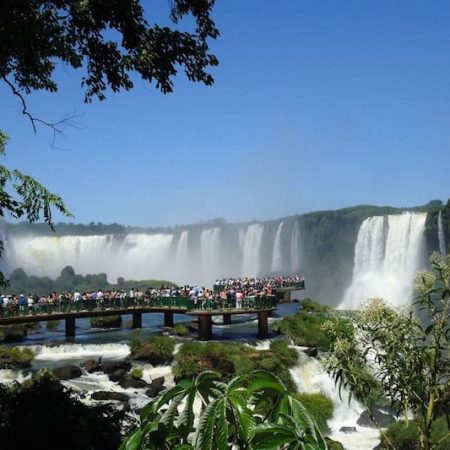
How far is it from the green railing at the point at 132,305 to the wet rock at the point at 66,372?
7053 millimetres

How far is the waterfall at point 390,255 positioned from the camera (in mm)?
47219

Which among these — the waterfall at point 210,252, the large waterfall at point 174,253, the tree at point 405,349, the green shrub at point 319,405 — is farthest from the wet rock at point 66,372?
the waterfall at point 210,252

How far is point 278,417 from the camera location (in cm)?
293

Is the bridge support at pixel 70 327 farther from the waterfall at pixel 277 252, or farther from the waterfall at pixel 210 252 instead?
the waterfall at pixel 210 252

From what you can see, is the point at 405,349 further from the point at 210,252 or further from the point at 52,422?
the point at 210,252

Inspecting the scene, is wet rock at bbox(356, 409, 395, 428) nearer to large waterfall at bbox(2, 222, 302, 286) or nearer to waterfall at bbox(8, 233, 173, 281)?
large waterfall at bbox(2, 222, 302, 286)

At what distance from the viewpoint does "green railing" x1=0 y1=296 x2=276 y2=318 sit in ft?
79.2

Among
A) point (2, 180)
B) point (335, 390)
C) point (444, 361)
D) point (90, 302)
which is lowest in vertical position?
point (335, 390)

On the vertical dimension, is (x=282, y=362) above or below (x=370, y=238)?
below

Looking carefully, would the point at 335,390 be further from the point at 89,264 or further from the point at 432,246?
the point at 89,264

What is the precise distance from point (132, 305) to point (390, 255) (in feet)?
96.4

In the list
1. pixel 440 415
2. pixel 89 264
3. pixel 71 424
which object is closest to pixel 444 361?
pixel 71 424

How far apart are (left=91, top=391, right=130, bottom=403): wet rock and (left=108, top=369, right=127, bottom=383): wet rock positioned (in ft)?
5.38

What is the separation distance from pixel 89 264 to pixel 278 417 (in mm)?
83828
